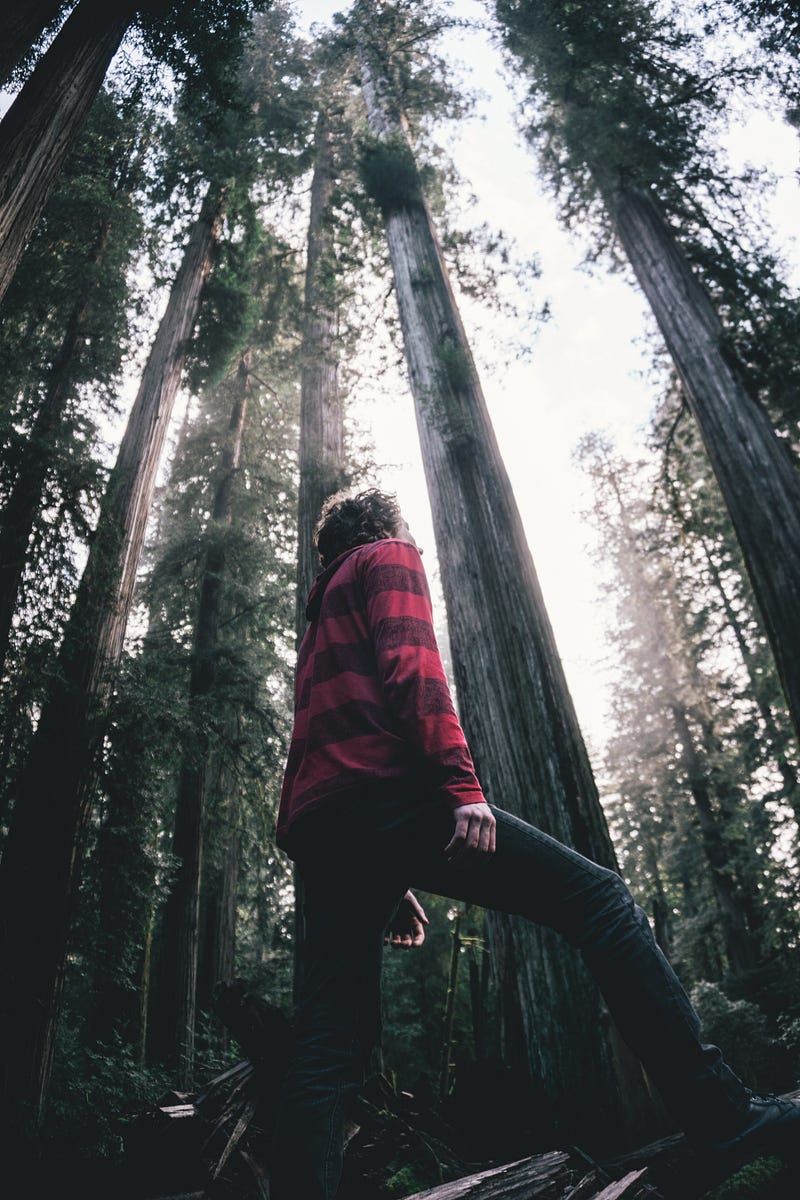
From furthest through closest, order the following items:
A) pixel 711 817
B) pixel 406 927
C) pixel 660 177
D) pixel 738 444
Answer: pixel 711 817 → pixel 660 177 → pixel 738 444 → pixel 406 927

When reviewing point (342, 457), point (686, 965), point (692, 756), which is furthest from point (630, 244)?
point (686, 965)

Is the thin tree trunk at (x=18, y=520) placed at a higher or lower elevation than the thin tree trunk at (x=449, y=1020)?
higher

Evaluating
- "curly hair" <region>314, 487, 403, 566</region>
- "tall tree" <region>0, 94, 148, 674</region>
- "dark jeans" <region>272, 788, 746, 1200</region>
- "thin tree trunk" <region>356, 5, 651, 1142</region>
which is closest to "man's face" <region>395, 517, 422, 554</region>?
"curly hair" <region>314, 487, 403, 566</region>

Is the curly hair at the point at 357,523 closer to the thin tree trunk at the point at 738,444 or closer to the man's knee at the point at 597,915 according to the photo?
the man's knee at the point at 597,915

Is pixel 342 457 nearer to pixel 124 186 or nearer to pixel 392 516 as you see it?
pixel 124 186

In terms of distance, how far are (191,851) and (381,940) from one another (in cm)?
895

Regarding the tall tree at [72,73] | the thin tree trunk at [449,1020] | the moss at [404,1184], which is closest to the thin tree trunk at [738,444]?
the thin tree trunk at [449,1020]

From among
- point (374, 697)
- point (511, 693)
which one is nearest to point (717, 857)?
point (511, 693)

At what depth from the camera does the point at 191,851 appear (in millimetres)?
9516

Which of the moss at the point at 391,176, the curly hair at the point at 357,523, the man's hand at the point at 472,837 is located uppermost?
the moss at the point at 391,176

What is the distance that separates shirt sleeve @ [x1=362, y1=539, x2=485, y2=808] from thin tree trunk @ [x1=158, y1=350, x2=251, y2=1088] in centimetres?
532

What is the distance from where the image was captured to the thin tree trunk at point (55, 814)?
4.74m

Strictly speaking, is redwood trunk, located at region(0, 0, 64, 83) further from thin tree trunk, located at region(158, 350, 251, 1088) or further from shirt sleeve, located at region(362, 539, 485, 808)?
thin tree trunk, located at region(158, 350, 251, 1088)

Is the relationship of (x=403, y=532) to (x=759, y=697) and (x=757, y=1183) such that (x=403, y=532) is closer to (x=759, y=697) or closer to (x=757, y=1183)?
(x=757, y=1183)
